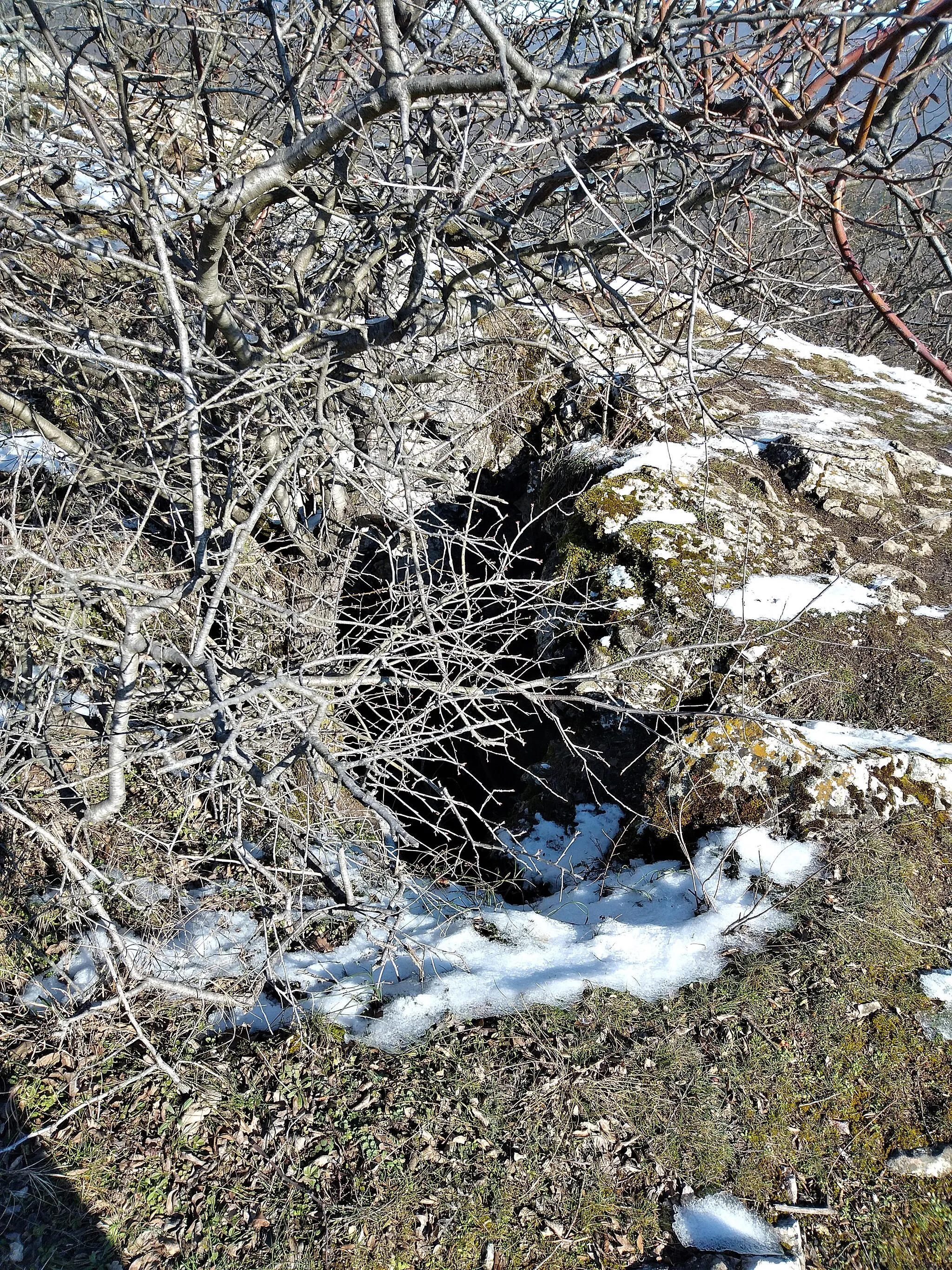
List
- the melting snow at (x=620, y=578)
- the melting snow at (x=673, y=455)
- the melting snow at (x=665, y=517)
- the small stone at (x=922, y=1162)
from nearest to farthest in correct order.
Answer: the small stone at (x=922, y=1162) → the melting snow at (x=620, y=578) → the melting snow at (x=665, y=517) → the melting snow at (x=673, y=455)

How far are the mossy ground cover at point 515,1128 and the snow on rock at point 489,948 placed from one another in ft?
0.32

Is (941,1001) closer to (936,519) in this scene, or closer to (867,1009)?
(867,1009)

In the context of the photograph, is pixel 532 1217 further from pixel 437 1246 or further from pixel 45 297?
pixel 45 297

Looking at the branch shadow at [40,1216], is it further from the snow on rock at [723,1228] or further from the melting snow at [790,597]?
the melting snow at [790,597]

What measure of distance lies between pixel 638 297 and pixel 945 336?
6244 millimetres

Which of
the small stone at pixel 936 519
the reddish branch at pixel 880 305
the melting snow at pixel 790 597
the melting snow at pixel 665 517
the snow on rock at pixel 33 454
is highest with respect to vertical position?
the reddish branch at pixel 880 305

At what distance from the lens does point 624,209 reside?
2658 millimetres

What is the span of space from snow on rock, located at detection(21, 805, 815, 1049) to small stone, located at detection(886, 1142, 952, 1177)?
74 cm

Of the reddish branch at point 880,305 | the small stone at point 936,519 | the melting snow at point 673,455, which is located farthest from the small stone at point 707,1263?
the small stone at point 936,519

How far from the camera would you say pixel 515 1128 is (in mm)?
2402

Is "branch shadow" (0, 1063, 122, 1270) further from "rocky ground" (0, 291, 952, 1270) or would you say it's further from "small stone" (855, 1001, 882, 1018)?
"small stone" (855, 1001, 882, 1018)

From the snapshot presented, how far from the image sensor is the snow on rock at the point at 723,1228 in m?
2.12

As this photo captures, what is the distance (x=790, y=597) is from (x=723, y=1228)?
3039mm

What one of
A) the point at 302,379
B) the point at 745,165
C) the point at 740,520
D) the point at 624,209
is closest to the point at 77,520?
the point at 302,379
